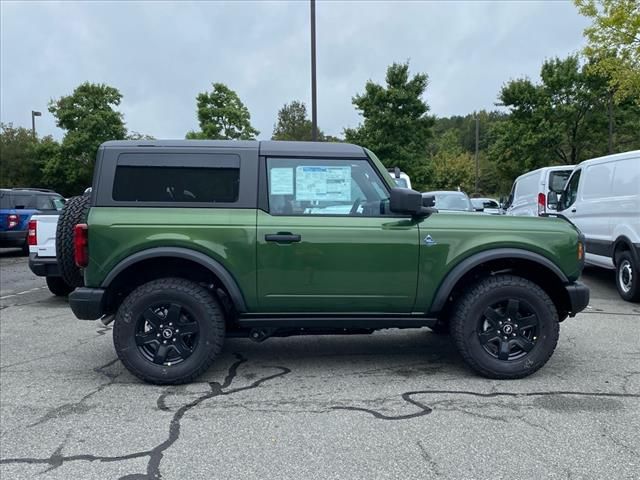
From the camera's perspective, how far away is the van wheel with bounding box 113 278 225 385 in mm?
4199

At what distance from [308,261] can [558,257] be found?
203 centimetres

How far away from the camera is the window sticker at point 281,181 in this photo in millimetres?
4348

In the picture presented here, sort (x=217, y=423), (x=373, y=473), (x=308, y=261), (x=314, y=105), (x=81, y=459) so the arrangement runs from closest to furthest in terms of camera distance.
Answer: (x=373, y=473)
(x=81, y=459)
(x=217, y=423)
(x=308, y=261)
(x=314, y=105)

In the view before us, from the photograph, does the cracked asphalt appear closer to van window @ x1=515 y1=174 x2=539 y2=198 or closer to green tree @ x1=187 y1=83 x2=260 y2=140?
van window @ x1=515 y1=174 x2=539 y2=198

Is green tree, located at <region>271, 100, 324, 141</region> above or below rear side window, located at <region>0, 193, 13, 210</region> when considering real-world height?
above

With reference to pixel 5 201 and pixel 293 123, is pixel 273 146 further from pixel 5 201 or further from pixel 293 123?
pixel 293 123

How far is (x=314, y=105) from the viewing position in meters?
15.6

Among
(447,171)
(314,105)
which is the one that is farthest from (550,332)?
(447,171)

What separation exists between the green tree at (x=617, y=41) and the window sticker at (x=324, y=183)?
11625 millimetres

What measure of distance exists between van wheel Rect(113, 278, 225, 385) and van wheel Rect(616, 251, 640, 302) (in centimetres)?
590

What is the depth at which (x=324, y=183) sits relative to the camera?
173 inches

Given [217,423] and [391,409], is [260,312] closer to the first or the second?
[217,423]

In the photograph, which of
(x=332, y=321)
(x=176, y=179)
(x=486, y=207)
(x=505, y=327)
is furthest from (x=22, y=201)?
(x=486, y=207)

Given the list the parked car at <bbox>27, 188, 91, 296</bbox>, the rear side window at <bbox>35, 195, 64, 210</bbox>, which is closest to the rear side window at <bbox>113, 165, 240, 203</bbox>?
the parked car at <bbox>27, 188, 91, 296</bbox>
